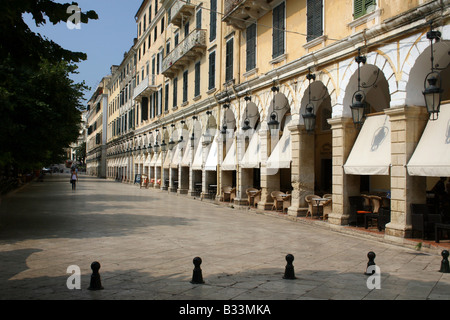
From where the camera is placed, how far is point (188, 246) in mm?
9484

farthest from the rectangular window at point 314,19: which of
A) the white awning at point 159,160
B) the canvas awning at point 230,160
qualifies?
the white awning at point 159,160

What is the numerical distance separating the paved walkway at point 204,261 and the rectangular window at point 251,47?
8.49m

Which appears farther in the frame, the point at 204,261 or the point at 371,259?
the point at 204,261

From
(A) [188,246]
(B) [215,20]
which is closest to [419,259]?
(A) [188,246]

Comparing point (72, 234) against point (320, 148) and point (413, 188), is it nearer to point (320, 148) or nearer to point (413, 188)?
point (413, 188)

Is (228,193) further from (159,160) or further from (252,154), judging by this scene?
(159,160)

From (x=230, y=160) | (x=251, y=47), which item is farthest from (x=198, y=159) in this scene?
(x=251, y=47)

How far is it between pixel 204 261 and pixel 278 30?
11.7 m

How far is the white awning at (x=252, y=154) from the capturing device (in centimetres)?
1851

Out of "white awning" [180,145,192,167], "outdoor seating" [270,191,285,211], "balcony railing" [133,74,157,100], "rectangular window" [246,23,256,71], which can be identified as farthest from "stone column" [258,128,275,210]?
"balcony railing" [133,74,157,100]

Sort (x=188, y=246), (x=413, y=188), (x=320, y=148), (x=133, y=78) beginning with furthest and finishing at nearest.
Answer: (x=133, y=78) < (x=320, y=148) < (x=413, y=188) < (x=188, y=246)

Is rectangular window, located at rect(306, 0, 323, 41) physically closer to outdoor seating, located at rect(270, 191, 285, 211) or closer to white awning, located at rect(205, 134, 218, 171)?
outdoor seating, located at rect(270, 191, 285, 211)

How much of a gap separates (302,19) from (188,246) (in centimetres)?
999

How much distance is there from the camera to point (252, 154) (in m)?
18.8
